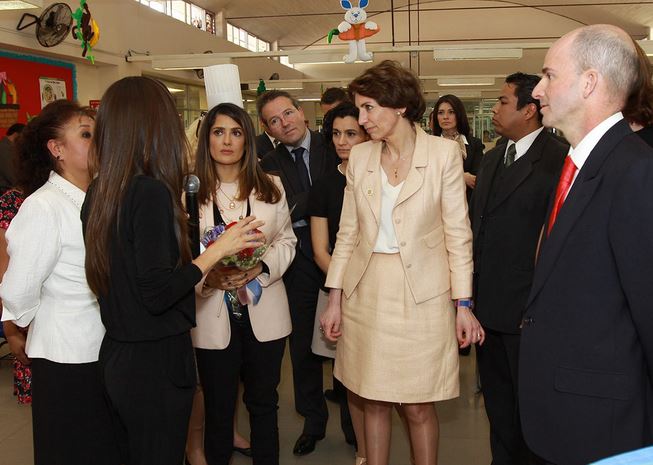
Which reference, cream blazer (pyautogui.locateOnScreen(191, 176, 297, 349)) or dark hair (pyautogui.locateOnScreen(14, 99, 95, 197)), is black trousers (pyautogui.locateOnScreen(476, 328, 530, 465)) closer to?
cream blazer (pyautogui.locateOnScreen(191, 176, 297, 349))

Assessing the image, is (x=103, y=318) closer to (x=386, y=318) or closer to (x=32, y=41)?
(x=386, y=318)

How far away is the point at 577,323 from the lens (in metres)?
1.60

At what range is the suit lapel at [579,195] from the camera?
1574 mm

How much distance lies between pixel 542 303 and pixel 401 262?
846mm

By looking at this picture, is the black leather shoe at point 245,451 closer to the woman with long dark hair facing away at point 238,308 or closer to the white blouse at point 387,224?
the woman with long dark hair facing away at point 238,308

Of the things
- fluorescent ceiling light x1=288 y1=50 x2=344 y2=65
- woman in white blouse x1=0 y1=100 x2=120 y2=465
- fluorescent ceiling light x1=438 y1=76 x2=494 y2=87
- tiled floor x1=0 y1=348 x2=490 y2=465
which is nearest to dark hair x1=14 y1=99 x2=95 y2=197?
woman in white blouse x1=0 y1=100 x2=120 y2=465

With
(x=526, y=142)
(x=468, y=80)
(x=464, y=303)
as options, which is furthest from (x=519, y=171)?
(x=468, y=80)

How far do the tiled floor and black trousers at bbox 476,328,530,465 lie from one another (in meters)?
0.49

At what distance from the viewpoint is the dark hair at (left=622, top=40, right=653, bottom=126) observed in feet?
5.40

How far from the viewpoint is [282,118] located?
357 centimetres

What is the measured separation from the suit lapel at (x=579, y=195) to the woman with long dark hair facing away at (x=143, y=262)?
0.97 metres

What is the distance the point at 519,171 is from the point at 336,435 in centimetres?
185

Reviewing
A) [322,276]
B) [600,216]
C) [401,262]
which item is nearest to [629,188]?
[600,216]

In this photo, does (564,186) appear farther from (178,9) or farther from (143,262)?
(178,9)
